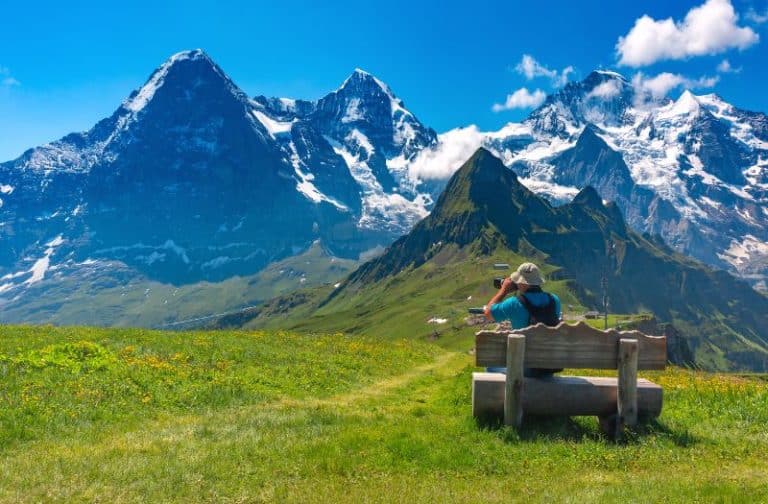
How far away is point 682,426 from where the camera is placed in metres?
14.2

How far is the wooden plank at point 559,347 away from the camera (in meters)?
12.9

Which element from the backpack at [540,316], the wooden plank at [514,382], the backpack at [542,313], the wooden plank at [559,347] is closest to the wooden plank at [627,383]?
the wooden plank at [559,347]

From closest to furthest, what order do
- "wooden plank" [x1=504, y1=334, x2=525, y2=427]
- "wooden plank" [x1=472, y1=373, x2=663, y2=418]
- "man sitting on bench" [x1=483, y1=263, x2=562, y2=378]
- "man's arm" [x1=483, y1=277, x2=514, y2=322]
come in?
"wooden plank" [x1=504, y1=334, x2=525, y2=427]
"wooden plank" [x1=472, y1=373, x2=663, y2=418]
"man's arm" [x1=483, y1=277, x2=514, y2=322]
"man sitting on bench" [x1=483, y1=263, x2=562, y2=378]

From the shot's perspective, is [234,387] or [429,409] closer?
[429,409]

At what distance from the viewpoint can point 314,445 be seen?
12.8 metres

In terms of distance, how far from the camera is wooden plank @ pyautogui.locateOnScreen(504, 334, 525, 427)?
12.8m

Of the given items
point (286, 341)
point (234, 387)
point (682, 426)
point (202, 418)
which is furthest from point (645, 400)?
point (286, 341)

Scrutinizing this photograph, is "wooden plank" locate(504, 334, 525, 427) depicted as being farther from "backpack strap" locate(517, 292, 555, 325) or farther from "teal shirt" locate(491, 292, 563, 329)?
"backpack strap" locate(517, 292, 555, 325)

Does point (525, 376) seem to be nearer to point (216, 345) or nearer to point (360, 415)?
point (360, 415)

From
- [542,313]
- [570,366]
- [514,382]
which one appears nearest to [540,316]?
[542,313]

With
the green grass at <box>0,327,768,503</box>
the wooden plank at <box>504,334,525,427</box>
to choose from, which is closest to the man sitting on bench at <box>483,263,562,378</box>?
the wooden plank at <box>504,334,525,427</box>

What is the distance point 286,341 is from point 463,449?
25.9m

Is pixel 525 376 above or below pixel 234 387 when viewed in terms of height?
above

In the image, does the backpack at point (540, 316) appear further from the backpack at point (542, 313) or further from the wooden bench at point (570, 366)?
the wooden bench at point (570, 366)
